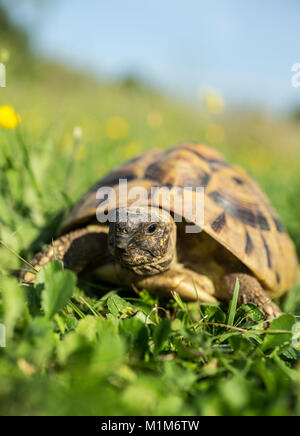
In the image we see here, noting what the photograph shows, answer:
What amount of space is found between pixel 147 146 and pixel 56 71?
15.1 metres

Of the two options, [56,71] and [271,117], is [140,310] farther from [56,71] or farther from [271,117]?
[56,71]

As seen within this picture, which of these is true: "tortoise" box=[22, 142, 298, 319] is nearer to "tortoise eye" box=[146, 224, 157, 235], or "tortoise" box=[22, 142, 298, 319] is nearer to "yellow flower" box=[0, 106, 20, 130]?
"tortoise eye" box=[146, 224, 157, 235]

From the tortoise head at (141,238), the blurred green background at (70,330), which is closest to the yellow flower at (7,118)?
the blurred green background at (70,330)

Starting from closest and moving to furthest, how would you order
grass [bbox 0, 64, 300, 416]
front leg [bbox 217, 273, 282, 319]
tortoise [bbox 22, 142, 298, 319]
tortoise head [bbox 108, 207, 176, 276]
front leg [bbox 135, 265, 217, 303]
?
grass [bbox 0, 64, 300, 416]
tortoise head [bbox 108, 207, 176, 276]
tortoise [bbox 22, 142, 298, 319]
front leg [bbox 135, 265, 217, 303]
front leg [bbox 217, 273, 282, 319]

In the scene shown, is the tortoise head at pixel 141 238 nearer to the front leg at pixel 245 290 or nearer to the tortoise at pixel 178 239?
the tortoise at pixel 178 239

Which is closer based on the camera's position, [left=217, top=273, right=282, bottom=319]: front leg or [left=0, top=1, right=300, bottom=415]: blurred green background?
[left=0, top=1, right=300, bottom=415]: blurred green background

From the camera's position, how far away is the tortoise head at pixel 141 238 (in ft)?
6.73

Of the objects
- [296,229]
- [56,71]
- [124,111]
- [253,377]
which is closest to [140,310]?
[253,377]

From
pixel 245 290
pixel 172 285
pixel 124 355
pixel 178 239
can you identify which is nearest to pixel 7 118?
pixel 178 239

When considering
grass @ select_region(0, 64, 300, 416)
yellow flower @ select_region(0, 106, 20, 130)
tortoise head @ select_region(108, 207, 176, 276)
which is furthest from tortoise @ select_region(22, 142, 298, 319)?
yellow flower @ select_region(0, 106, 20, 130)

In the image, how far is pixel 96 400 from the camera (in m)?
1.06

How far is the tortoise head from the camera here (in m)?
2.05

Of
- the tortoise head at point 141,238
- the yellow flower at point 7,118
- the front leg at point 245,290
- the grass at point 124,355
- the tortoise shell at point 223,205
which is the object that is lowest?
the grass at point 124,355

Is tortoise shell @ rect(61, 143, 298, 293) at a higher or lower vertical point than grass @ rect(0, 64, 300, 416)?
higher
